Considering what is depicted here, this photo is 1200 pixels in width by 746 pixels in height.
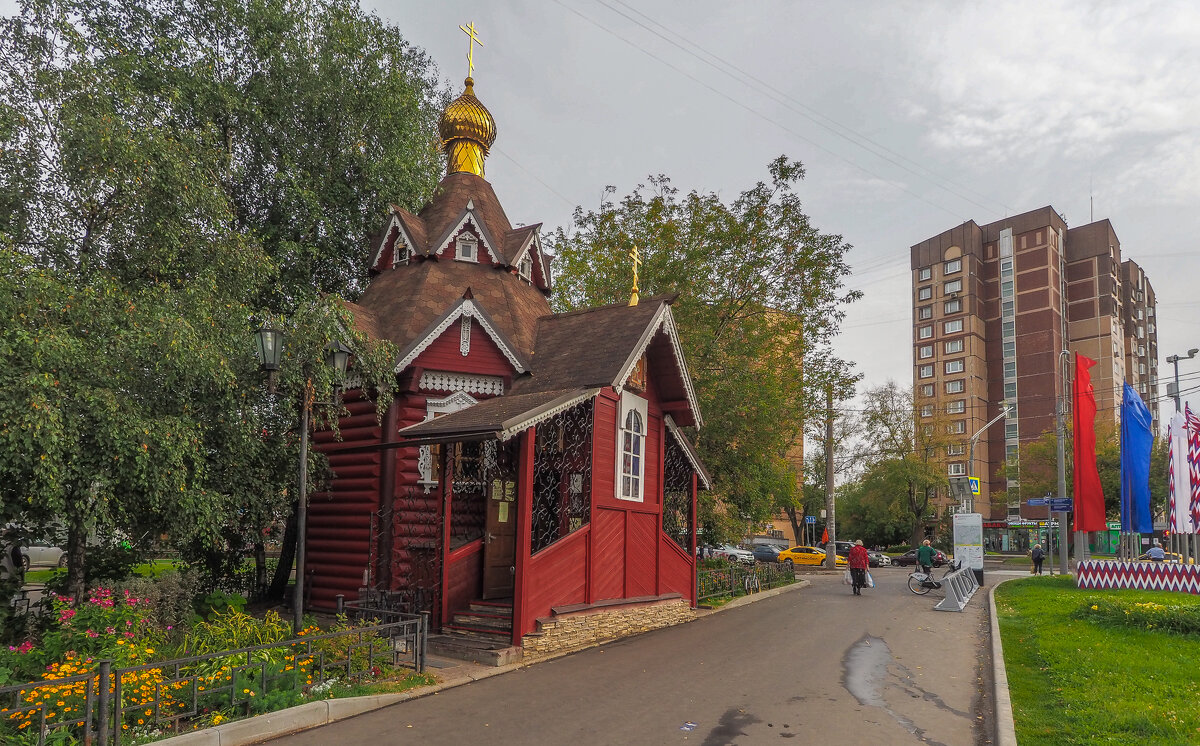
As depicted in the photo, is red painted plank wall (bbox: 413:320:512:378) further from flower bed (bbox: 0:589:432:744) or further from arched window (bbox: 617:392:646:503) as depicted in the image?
flower bed (bbox: 0:589:432:744)

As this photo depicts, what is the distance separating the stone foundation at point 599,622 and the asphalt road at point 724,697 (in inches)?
12.2

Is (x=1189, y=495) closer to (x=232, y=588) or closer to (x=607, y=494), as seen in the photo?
(x=607, y=494)

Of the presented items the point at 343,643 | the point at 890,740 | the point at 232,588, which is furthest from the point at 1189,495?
the point at 232,588

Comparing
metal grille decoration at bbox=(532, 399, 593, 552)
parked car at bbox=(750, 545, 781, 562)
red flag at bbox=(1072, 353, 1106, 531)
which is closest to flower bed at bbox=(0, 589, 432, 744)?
metal grille decoration at bbox=(532, 399, 593, 552)

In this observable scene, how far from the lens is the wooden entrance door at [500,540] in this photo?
15.0m

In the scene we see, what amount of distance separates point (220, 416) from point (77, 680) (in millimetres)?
5947

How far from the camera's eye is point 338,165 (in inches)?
759

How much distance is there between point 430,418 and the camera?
51.1ft

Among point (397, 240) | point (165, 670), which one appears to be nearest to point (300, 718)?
point (165, 670)

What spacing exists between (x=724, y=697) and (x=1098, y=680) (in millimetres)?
4829

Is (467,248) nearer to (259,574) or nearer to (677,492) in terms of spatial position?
(677,492)

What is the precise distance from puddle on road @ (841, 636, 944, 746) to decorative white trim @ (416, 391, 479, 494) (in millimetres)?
7996

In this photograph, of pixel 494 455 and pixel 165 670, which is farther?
pixel 494 455

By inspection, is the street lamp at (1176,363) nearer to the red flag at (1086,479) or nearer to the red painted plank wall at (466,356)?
the red flag at (1086,479)
